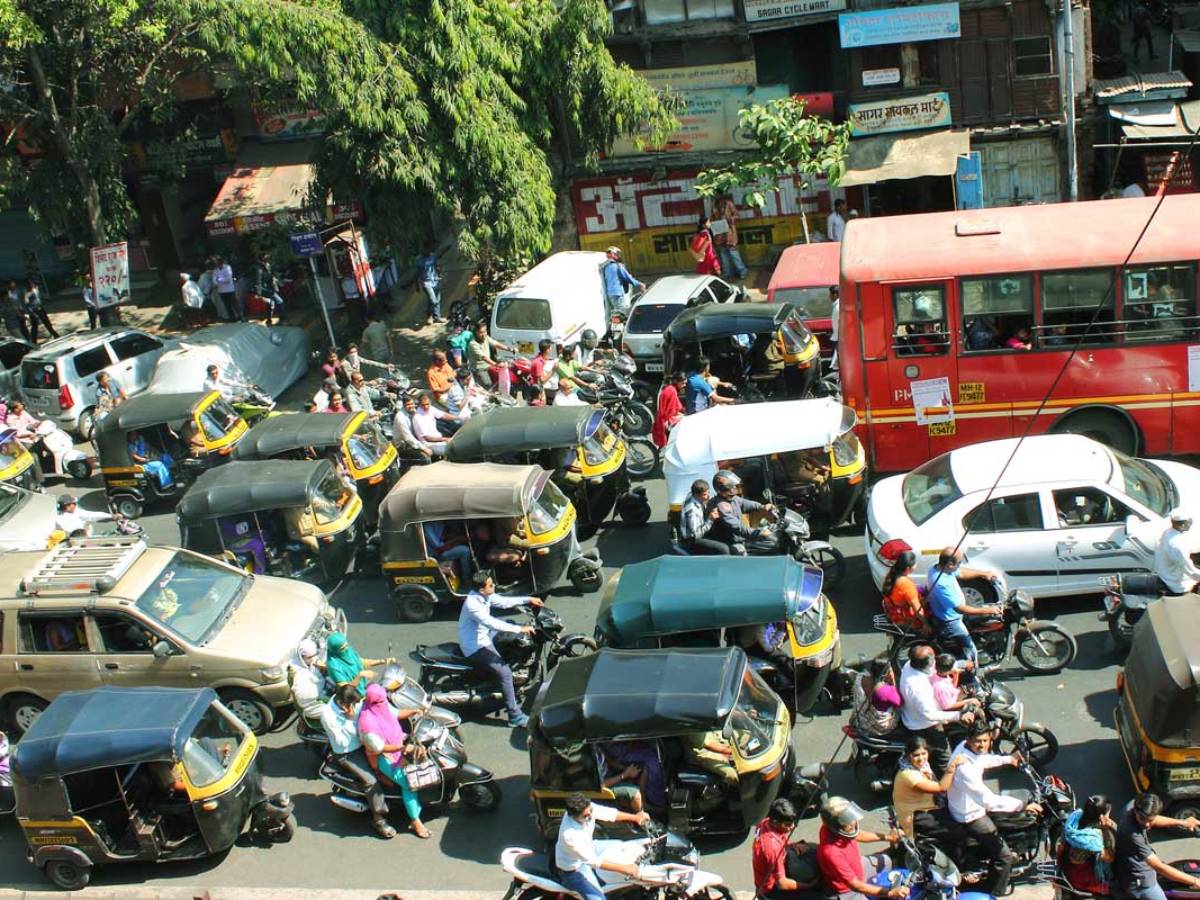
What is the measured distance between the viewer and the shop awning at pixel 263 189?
26891mm

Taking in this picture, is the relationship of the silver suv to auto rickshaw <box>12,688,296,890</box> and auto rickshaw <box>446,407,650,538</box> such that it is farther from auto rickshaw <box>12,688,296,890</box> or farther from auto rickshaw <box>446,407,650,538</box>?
auto rickshaw <box>12,688,296,890</box>

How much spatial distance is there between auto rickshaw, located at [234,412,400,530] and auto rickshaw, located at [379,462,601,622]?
2.28m

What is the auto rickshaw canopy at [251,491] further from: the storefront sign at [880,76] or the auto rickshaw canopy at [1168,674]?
the storefront sign at [880,76]

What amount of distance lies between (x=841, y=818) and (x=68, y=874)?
6803mm

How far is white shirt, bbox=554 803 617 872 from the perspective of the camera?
9.17 metres

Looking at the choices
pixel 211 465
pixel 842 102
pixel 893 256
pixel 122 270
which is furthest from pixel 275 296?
pixel 893 256

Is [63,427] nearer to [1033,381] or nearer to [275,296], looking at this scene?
[275,296]

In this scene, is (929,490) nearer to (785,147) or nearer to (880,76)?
(785,147)

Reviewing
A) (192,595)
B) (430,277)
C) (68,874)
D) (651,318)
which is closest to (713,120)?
(430,277)

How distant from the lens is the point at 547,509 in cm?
1454

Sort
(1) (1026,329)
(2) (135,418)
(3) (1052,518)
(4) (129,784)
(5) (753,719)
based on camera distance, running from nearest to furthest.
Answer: (5) (753,719) → (4) (129,784) → (3) (1052,518) → (1) (1026,329) → (2) (135,418)

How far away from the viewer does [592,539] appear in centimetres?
1631

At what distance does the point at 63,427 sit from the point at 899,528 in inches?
615

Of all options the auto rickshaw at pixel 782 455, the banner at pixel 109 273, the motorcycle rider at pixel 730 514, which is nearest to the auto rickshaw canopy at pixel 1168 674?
the motorcycle rider at pixel 730 514
